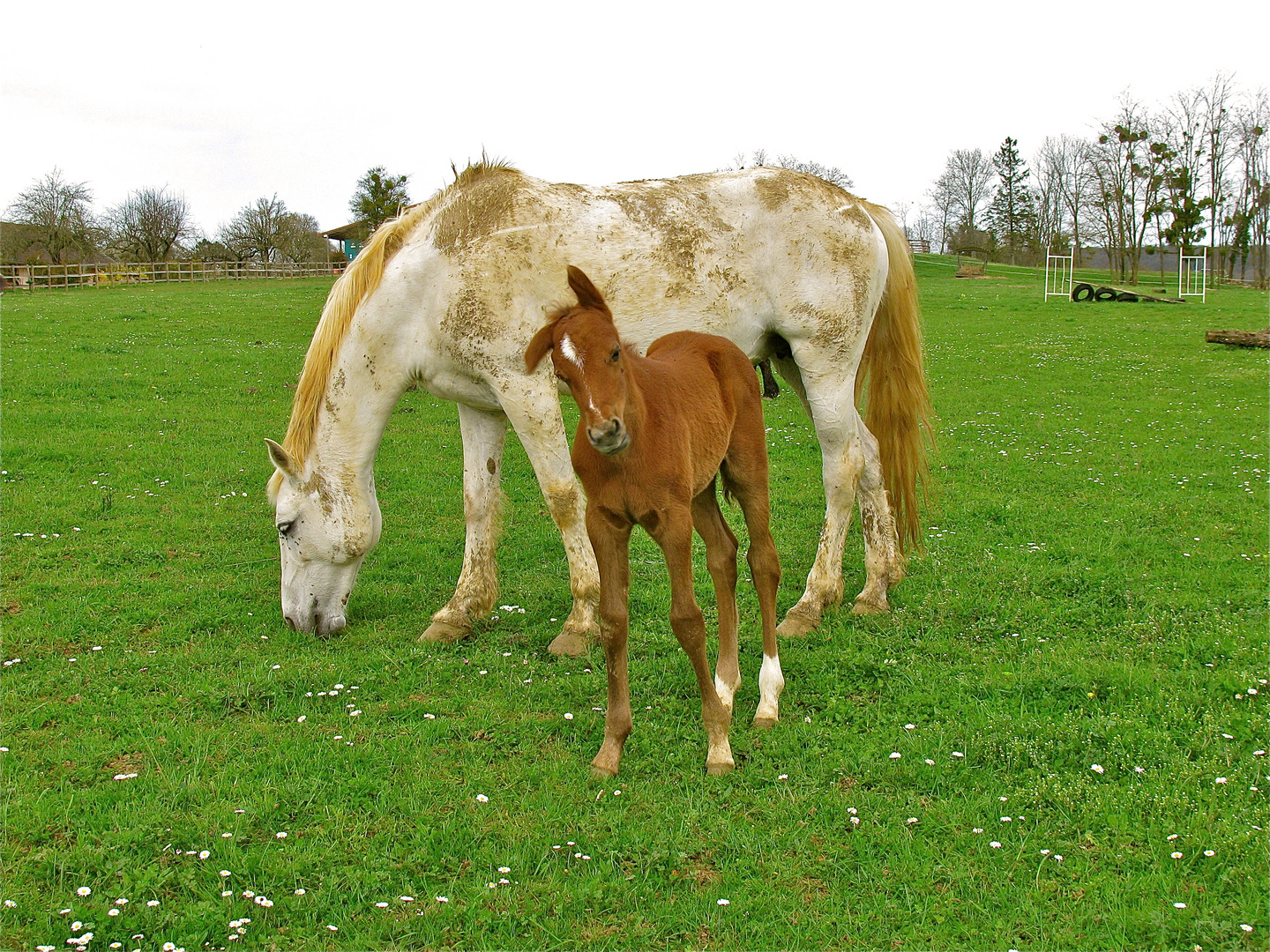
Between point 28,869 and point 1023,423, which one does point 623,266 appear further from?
point 1023,423

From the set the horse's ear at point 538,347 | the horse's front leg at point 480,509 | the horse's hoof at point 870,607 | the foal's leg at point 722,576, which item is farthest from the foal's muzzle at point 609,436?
the horse's hoof at point 870,607

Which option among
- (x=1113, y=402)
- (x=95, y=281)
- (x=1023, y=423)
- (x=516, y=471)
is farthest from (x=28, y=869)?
(x=95, y=281)

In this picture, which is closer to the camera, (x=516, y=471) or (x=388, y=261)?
(x=388, y=261)

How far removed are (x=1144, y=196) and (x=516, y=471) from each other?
5352cm

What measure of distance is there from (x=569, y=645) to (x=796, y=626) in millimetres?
1446

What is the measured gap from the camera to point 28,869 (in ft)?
11.2

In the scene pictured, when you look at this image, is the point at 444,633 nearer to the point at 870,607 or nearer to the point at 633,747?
the point at 633,747

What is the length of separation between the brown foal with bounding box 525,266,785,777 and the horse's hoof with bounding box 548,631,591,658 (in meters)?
1.22

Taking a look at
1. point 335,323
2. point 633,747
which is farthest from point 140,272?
point 633,747

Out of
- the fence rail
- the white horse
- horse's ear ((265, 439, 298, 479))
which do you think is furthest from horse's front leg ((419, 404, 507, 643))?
the fence rail

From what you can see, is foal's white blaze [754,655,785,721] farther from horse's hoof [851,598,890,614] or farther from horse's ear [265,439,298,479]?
horse's ear [265,439,298,479]

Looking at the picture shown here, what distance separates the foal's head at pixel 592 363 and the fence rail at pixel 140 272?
41.1 metres

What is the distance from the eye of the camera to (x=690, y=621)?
4.16m

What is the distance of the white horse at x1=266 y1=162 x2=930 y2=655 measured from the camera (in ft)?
18.9
